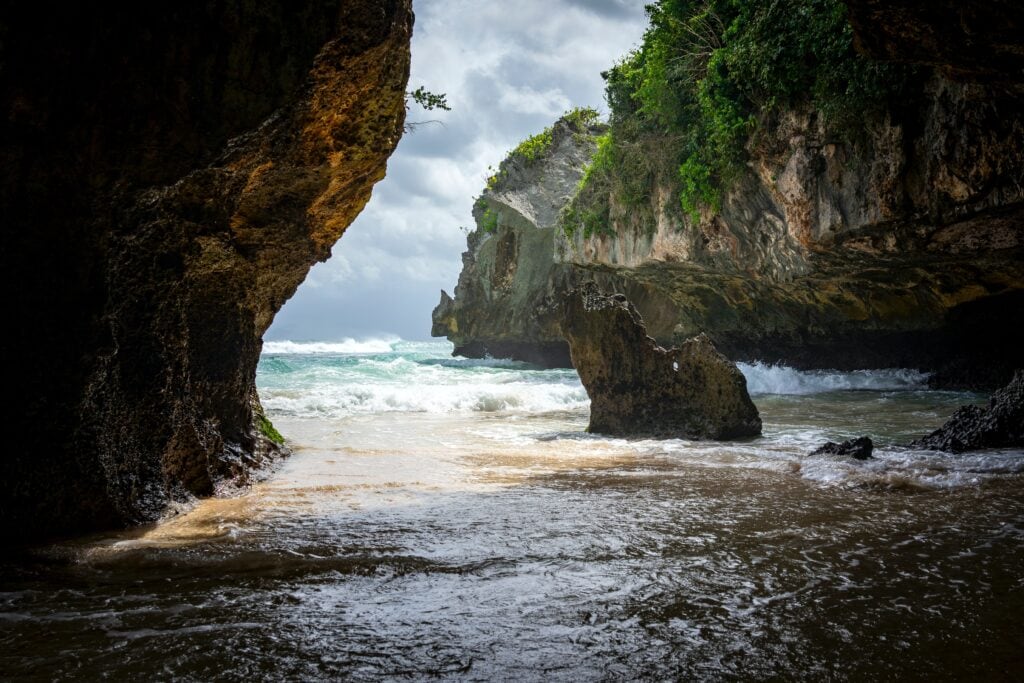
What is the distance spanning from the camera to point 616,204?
60.8 feet

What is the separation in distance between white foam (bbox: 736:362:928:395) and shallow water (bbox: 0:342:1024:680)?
12392 millimetres

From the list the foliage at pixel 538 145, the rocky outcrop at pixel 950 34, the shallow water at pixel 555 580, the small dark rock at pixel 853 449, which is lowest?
the shallow water at pixel 555 580

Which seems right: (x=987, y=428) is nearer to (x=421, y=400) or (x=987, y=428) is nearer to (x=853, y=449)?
(x=853, y=449)

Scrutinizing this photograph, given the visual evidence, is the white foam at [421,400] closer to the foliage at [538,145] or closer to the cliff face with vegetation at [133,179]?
the cliff face with vegetation at [133,179]

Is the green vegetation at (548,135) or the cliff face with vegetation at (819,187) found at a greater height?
the green vegetation at (548,135)

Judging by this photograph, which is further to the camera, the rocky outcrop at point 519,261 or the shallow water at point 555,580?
the rocky outcrop at point 519,261

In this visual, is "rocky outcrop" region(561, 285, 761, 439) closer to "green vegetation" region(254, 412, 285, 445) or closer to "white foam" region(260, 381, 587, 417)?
"white foam" region(260, 381, 587, 417)

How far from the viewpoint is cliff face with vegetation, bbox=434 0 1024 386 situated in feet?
27.9

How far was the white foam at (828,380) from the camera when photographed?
17.5 metres

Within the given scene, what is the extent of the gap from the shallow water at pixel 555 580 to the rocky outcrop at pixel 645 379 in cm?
258

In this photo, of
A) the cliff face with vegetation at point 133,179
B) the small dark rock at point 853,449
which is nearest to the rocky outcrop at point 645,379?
the small dark rock at point 853,449

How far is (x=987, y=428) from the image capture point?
6941mm

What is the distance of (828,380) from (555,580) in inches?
722

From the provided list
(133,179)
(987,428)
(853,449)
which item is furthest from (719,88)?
(133,179)
